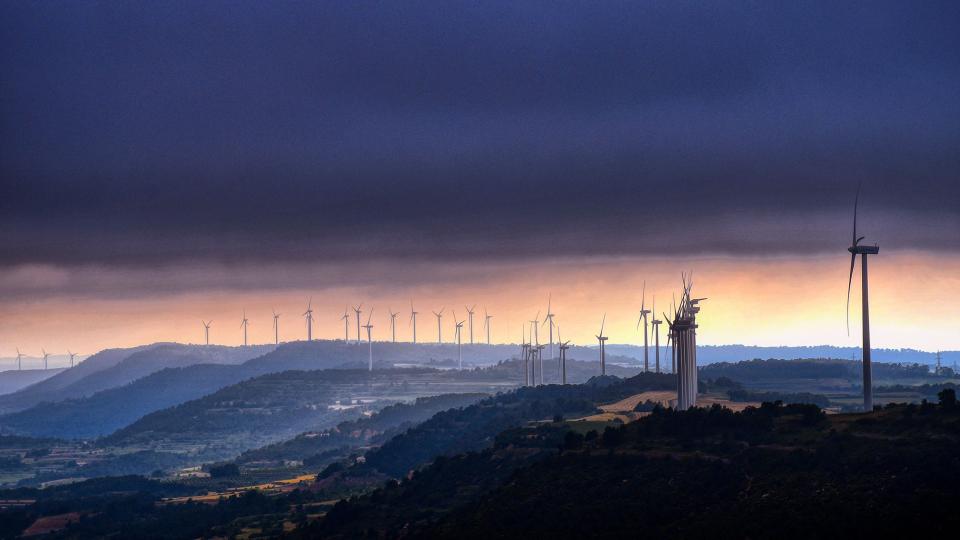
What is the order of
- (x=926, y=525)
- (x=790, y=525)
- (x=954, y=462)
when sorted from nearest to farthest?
(x=926, y=525)
(x=790, y=525)
(x=954, y=462)

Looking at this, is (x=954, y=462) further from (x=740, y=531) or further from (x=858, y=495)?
(x=740, y=531)

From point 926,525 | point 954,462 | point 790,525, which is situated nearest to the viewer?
point 926,525

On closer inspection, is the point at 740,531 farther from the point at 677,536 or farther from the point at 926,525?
the point at 926,525

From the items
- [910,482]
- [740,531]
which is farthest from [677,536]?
[910,482]

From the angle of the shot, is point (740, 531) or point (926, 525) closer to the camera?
point (926, 525)

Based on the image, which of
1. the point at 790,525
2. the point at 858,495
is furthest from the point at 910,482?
the point at 790,525

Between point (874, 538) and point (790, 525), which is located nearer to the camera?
point (874, 538)

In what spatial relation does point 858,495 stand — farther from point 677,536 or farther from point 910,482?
point 677,536
